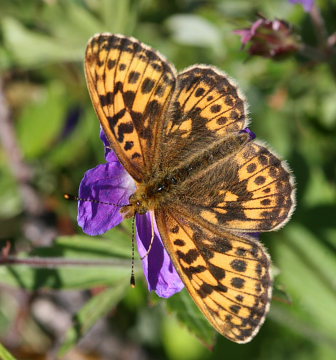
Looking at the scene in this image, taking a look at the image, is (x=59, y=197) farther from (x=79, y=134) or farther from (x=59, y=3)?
(x=59, y=3)

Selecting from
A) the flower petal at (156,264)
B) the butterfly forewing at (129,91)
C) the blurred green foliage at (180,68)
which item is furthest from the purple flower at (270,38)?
the flower petal at (156,264)

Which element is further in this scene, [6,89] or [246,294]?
[6,89]

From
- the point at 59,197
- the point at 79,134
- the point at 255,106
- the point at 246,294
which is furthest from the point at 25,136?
the point at 246,294

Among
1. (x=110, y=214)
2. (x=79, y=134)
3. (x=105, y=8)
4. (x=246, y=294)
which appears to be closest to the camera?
(x=246, y=294)

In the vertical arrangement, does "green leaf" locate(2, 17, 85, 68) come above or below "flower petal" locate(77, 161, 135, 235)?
above

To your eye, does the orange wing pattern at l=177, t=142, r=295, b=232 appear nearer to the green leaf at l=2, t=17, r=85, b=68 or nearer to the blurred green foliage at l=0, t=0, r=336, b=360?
the blurred green foliage at l=0, t=0, r=336, b=360

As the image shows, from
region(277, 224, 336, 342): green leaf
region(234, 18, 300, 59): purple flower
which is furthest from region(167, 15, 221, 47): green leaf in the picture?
region(277, 224, 336, 342): green leaf

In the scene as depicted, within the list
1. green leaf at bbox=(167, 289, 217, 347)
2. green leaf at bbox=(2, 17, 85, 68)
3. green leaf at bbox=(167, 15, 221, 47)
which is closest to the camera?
green leaf at bbox=(167, 289, 217, 347)

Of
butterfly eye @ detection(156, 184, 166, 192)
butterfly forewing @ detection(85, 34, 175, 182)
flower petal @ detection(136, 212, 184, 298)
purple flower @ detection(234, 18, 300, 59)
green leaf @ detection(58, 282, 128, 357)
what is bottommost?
green leaf @ detection(58, 282, 128, 357)
